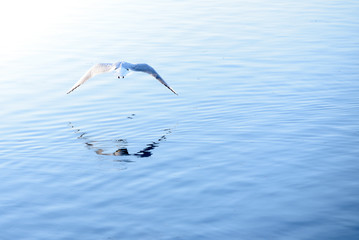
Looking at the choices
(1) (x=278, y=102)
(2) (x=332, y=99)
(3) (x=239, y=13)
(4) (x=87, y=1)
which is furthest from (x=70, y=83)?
(4) (x=87, y=1)

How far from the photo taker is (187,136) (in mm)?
17234

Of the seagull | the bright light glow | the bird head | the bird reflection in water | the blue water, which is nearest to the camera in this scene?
the blue water

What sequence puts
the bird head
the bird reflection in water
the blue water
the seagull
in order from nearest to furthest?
the blue water
the bird reflection in water
the bird head
the seagull

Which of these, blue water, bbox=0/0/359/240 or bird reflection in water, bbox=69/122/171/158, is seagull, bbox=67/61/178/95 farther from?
bird reflection in water, bbox=69/122/171/158

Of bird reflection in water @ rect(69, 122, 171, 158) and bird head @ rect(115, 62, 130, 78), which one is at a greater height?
bird head @ rect(115, 62, 130, 78)

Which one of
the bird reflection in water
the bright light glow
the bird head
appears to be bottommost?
the bird reflection in water

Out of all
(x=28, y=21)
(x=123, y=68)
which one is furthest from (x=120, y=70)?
(x=28, y=21)

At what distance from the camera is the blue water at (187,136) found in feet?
40.3

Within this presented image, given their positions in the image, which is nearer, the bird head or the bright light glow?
the bird head

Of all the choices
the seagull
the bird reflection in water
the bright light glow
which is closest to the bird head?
the seagull

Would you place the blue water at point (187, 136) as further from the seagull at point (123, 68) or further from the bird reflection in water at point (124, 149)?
the seagull at point (123, 68)

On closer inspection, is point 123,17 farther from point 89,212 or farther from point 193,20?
point 89,212

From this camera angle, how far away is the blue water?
12289 millimetres

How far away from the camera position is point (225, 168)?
14797 millimetres
